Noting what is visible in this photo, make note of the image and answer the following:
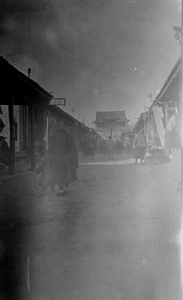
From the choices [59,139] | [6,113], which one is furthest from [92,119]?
[6,113]

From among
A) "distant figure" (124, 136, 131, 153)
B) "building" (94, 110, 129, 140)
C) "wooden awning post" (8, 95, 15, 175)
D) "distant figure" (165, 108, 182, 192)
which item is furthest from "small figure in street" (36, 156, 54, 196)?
"distant figure" (165, 108, 182, 192)

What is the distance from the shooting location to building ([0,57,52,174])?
137cm

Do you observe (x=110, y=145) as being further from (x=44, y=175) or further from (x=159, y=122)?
(x=44, y=175)

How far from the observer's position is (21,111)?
4.75ft

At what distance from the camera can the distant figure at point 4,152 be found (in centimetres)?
135

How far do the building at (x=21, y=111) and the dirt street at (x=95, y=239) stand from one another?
0.24 meters

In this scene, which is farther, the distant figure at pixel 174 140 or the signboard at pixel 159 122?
the signboard at pixel 159 122

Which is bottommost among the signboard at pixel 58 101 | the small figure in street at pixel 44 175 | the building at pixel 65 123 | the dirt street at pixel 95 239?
the dirt street at pixel 95 239

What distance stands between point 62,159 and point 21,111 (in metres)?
0.39

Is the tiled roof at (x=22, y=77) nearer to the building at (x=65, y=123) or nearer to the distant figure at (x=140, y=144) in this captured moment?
the building at (x=65, y=123)

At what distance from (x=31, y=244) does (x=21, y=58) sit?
3.34 ft

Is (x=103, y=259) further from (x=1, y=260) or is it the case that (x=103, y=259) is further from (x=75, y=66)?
(x=75, y=66)

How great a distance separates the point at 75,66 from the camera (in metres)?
1.38

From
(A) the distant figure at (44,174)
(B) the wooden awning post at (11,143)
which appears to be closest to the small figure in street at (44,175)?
(A) the distant figure at (44,174)
